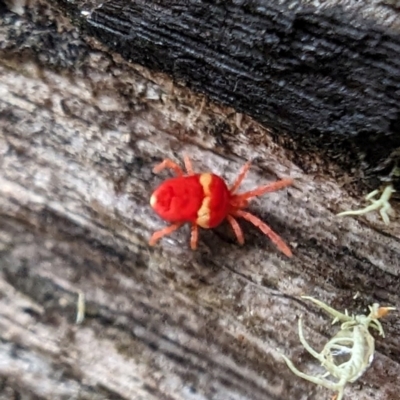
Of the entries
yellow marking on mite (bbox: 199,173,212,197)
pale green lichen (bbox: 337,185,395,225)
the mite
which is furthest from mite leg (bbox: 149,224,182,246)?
pale green lichen (bbox: 337,185,395,225)

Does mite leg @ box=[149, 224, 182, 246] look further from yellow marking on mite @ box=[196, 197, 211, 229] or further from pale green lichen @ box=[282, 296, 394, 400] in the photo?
pale green lichen @ box=[282, 296, 394, 400]

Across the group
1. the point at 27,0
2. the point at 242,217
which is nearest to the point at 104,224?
the point at 242,217

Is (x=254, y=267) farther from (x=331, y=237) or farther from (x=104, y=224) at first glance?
(x=104, y=224)

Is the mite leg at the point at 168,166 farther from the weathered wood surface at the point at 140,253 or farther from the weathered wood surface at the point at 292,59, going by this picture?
the weathered wood surface at the point at 292,59

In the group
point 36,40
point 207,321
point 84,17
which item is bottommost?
point 207,321

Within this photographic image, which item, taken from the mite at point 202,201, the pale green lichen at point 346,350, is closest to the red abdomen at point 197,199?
the mite at point 202,201

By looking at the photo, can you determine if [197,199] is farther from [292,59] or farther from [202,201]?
[292,59]

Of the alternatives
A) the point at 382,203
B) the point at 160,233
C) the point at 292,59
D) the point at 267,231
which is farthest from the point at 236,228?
the point at 292,59
